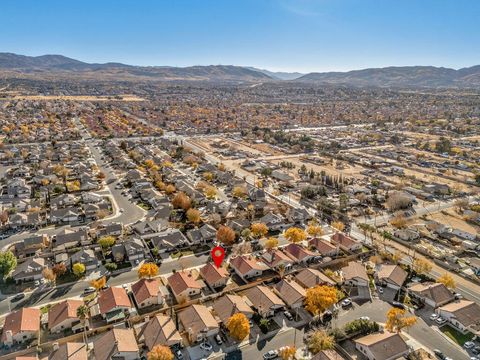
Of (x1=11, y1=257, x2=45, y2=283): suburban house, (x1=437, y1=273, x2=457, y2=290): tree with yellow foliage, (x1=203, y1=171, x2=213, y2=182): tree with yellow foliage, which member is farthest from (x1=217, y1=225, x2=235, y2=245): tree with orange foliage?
(x1=203, y1=171, x2=213, y2=182): tree with yellow foliage

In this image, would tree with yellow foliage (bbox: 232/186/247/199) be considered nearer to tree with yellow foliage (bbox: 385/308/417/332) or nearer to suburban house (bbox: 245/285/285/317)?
suburban house (bbox: 245/285/285/317)

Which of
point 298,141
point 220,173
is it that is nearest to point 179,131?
point 298,141

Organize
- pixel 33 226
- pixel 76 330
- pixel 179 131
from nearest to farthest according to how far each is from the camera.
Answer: pixel 76 330 < pixel 33 226 < pixel 179 131

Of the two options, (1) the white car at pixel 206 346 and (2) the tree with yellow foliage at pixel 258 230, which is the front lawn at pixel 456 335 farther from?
(2) the tree with yellow foliage at pixel 258 230

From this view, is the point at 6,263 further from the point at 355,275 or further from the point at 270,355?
the point at 355,275

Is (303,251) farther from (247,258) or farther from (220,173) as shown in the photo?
(220,173)
